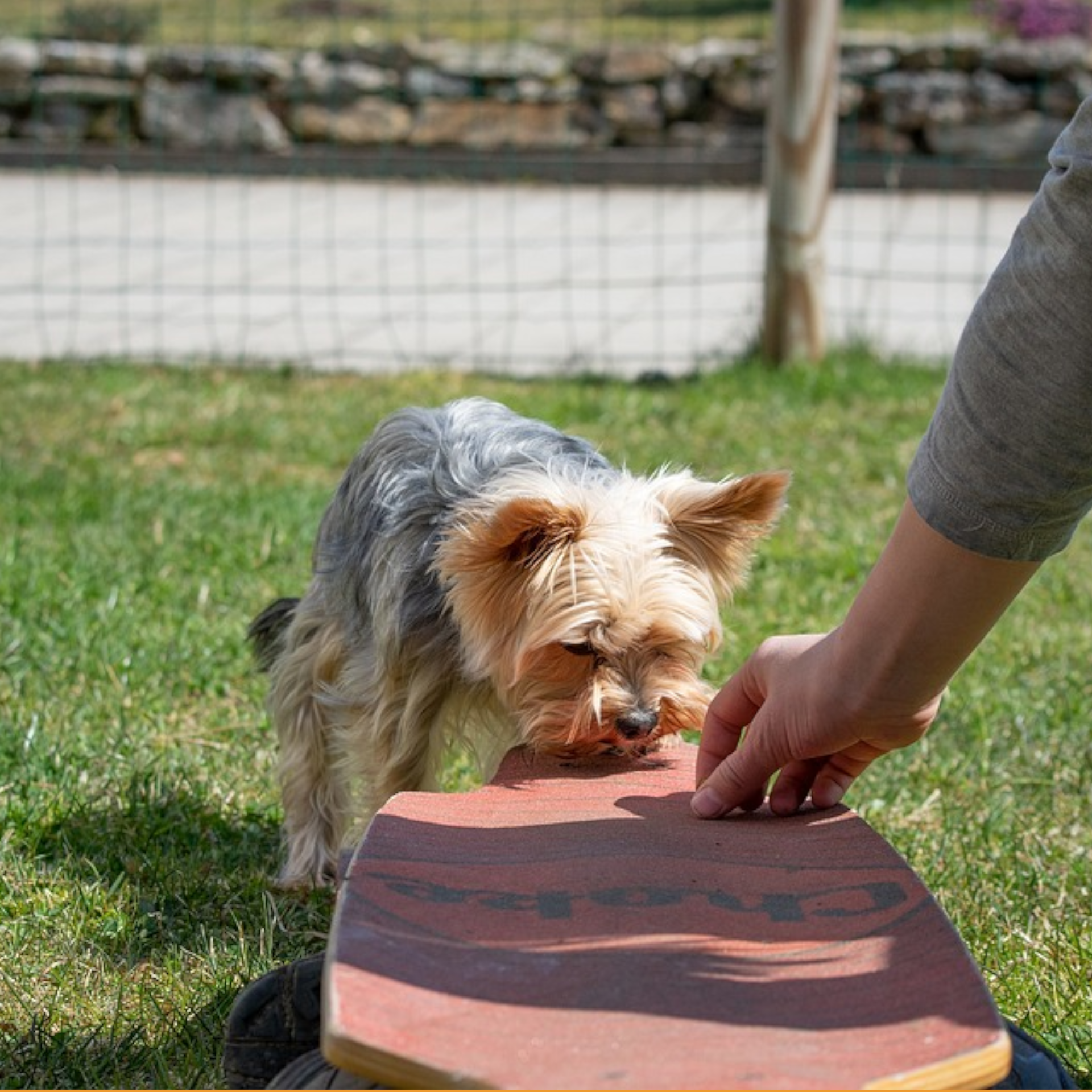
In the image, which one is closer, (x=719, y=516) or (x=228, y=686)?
(x=719, y=516)

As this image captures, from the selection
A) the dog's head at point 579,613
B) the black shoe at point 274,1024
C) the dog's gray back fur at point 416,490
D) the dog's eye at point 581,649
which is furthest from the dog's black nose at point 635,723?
the black shoe at point 274,1024

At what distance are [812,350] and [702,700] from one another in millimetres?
4592

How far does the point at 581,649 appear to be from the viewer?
10.4 feet

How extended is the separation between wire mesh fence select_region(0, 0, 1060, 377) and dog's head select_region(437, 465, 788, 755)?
185 inches

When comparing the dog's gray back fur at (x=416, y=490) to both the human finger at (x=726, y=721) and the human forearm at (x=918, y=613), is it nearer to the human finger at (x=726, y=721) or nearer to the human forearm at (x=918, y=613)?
the human finger at (x=726, y=721)

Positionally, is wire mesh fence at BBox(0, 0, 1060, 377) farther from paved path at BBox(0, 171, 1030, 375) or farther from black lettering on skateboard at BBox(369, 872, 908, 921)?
black lettering on skateboard at BBox(369, 872, 908, 921)

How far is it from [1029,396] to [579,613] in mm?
1437

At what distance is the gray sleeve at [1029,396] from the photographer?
5.82ft

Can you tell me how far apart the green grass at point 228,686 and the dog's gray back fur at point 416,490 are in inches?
23.9

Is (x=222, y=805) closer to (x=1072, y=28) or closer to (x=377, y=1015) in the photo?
(x=377, y=1015)

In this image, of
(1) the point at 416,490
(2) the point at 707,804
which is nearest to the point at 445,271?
(1) the point at 416,490

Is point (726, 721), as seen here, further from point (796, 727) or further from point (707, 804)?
point (796, 727)

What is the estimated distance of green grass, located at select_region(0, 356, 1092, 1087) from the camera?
9.72 ft

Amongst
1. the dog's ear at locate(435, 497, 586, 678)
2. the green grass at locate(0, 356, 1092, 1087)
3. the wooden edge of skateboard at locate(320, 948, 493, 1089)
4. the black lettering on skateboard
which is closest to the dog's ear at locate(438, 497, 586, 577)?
the dog's ear at locate(435, 497, 586, 678)
